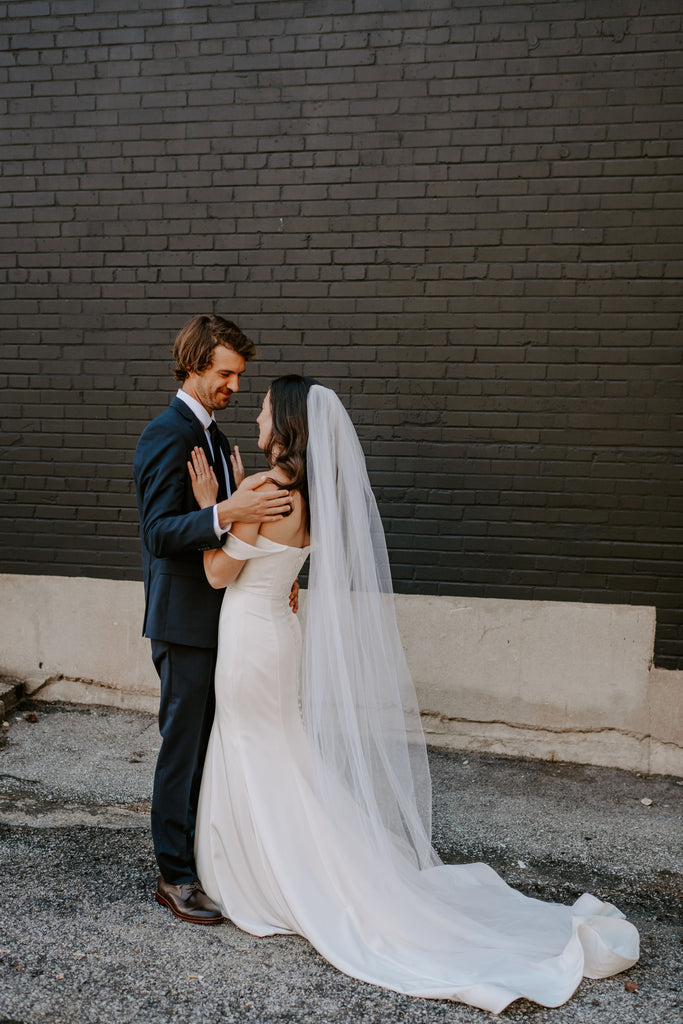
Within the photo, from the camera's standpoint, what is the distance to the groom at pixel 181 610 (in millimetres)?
3289

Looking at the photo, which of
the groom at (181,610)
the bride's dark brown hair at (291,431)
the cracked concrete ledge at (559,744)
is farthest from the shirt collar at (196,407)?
the cracked concrete ledge at (559,744)

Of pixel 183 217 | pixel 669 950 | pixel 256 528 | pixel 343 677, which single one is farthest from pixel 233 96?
pixel 669 950

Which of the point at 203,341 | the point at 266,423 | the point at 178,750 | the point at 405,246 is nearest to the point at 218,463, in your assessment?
the point at 266,423

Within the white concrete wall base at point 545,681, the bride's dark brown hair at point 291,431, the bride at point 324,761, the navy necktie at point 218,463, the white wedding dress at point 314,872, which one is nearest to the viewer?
the white wedding dress at point 314,872

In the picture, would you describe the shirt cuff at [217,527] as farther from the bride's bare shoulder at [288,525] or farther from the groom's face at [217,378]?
the groom's face at [217,378]

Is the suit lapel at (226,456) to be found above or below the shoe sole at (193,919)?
above

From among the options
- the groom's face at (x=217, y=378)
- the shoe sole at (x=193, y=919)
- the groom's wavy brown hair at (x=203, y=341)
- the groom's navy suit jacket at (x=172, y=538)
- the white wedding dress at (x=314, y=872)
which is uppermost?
the groom's wavy brown hair at (x=203, y=341)

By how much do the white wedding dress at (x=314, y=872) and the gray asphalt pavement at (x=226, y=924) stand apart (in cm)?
10

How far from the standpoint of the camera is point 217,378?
345 cm

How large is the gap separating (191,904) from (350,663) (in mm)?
1112

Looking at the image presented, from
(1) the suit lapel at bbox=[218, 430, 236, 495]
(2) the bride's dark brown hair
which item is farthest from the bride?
(1) the suit lapel at bbox=[218, 430, 236, 495]

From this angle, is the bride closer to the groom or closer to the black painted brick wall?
the groom

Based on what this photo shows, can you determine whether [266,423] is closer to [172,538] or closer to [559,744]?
[172,538]

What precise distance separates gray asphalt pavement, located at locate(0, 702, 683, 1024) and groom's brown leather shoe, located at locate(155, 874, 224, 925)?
0.14 feet
